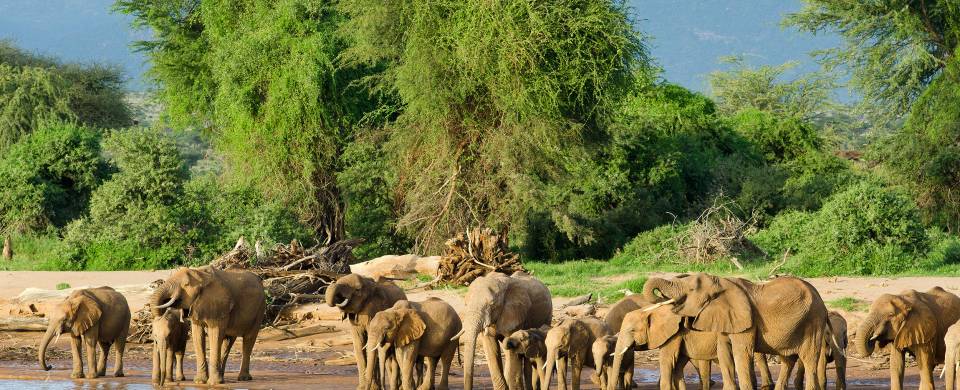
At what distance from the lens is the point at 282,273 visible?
21.7 metres

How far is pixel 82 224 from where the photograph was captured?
97.5 feet

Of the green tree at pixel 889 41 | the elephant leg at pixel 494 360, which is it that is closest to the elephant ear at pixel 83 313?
the elephant leg at pixel 494 360

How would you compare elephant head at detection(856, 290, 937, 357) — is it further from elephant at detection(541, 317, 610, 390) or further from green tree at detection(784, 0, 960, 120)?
green tree at detection(784, 0, 960, 120)

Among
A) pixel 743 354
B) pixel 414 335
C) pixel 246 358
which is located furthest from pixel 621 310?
pixel 246 358

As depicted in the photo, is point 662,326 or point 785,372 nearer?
point 662,326

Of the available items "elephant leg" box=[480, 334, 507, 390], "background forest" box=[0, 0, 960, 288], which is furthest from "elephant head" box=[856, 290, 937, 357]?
"background forest" box=[0, 0, 960, 288]

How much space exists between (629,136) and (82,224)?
1235cm

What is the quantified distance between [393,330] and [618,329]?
110 inches

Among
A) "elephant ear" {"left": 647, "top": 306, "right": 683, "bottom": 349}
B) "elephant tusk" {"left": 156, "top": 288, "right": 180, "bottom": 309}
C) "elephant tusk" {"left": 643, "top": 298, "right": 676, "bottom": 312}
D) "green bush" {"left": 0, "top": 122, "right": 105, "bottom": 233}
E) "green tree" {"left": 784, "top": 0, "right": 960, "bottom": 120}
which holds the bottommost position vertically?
"elephant ear" {"left": 647, "top": 306, "right": 683, "bottom": 349}

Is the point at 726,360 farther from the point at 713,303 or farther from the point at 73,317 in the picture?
the point at 73,317

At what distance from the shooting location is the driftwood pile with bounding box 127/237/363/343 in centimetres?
2095

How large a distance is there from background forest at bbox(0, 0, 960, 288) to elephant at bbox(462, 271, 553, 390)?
29.6 feet

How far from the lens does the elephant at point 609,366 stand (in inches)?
553

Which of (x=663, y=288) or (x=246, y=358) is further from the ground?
(x=663, y=288)
